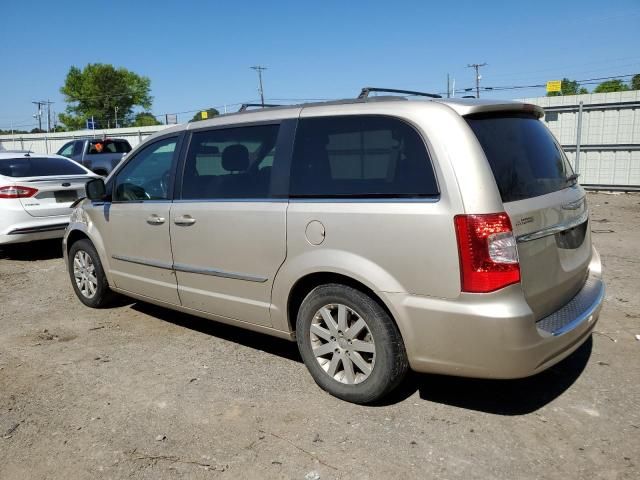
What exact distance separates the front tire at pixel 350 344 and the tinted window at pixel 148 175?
1.70 meters

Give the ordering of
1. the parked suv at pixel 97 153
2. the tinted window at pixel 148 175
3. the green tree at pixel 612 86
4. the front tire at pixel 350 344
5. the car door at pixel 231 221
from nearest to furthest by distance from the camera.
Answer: the front tire at pixel 350 344 < the car door at pixel 231 221 < the tinted window at pixel 148 175 < the parked suv at pixel 97 153 < the green tree at pixel 612 86

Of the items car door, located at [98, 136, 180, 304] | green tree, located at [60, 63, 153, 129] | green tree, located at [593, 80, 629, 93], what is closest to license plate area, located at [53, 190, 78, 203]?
car door, located at [98, 136, 180, 304]

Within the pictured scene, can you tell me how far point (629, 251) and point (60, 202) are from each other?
25.6 ft

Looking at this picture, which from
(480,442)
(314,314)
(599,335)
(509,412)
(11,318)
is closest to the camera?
(480,442)

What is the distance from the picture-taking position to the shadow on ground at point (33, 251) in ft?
26.8

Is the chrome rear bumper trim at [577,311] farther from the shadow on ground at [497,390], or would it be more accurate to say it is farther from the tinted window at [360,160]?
the tinted window at [360,160]

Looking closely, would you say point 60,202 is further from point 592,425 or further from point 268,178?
point 592,425

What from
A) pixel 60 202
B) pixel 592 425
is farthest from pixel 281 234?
pixel 60 202

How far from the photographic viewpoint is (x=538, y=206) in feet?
9.66

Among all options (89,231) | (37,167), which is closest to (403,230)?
(89,231)

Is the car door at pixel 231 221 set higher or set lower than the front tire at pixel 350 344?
higher

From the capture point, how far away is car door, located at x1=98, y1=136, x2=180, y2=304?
4.30 meters

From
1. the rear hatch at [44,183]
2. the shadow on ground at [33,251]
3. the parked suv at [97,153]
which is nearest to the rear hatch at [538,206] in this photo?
the rear hatch at [44,183]

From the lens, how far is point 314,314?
3.37 meters
